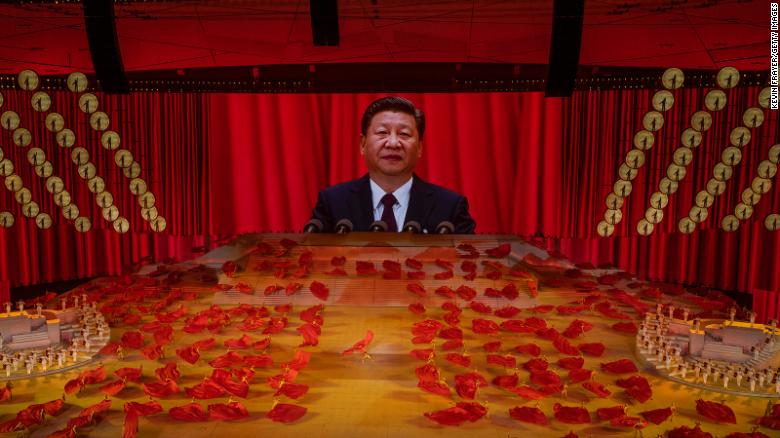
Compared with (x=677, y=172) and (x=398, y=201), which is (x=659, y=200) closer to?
(x=677, y=172)

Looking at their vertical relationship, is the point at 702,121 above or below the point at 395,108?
below

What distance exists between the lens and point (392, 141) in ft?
17.2

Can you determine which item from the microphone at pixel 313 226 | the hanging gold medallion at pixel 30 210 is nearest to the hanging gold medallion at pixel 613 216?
the microphone at pixel 313 226

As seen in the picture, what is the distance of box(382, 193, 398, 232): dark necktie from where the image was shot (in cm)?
536

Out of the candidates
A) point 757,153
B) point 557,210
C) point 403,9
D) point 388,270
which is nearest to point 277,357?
point 388,270

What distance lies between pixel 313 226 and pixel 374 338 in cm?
175

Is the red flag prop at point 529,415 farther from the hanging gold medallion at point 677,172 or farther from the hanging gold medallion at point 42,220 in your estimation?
the hanging gold medallion at point 42,220

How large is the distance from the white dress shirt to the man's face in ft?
0.51

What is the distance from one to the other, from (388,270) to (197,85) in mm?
3296

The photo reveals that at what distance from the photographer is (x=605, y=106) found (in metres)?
6.41

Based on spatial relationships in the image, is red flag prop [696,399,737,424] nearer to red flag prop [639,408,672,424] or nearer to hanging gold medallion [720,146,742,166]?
red flag prop [639,408,672,424]

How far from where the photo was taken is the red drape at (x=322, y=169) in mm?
6355

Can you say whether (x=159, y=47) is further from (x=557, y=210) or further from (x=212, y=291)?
(x=557, y=210)

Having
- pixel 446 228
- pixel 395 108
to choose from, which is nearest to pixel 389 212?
pixel 446 228
